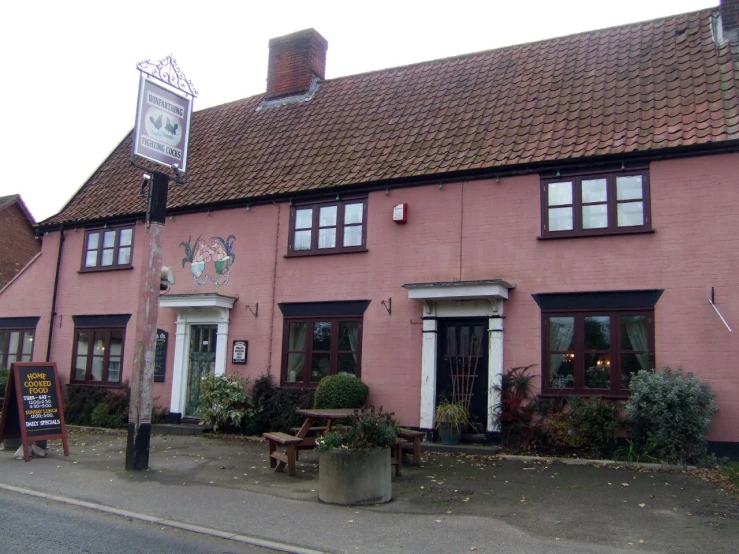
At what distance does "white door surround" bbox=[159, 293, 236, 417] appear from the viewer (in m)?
15.3

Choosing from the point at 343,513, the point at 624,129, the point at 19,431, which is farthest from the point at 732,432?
the point at 19,431

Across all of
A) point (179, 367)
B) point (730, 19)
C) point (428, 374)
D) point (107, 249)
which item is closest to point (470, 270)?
point (428, 374)

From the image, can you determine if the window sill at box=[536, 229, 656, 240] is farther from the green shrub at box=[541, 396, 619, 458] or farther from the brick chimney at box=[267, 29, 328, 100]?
the brick chimney at box=[267, 29, 328, 100]

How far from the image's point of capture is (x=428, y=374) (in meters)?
13.1

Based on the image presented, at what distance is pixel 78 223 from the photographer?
60.1 ft

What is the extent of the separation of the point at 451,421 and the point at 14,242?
2380cm

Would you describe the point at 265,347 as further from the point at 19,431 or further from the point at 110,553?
the point at 110,553

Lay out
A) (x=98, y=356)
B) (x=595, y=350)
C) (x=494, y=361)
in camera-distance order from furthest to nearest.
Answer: (x=98, y=356) → (x=494, y=361) → (x=595, y=350)

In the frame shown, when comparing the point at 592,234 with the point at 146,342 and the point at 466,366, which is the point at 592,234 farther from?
the point at 146,342

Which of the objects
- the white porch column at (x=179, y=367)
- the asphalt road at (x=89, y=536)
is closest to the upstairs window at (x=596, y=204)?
the asphalt road at (x=89, y=536)

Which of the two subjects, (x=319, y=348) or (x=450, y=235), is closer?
(x=450, y=235)

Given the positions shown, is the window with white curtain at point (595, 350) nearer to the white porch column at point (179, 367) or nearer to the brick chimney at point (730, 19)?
the brick chimney at point (730, 19)

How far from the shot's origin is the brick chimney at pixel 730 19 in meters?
13.3

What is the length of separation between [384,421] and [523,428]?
4.40 m
